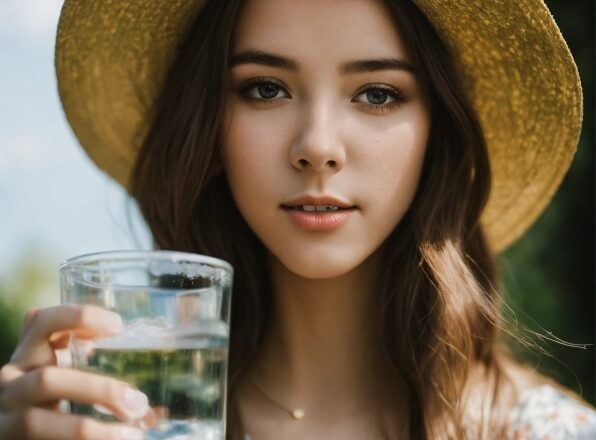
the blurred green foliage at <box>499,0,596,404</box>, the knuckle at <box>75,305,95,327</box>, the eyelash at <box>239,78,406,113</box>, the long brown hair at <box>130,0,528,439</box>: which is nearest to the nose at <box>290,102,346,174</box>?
the eyelash at <box>239,78,406,113</box>

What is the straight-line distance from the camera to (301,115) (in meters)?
1.80

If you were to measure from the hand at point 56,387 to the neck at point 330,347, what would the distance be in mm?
790

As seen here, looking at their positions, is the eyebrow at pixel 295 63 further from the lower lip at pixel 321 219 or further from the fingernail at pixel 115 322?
the fingernail at pixel 115 322

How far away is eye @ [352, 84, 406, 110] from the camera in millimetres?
1836

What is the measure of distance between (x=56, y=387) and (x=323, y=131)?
2.38 ft

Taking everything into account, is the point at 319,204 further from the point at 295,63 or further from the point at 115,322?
the point at 115,322

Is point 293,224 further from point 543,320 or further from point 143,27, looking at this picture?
point 543,320

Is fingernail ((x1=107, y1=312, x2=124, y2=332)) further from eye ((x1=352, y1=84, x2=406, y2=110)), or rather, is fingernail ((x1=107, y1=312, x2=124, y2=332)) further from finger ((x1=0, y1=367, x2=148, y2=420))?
eye ((x1=352, y1=84, x2=406, y2=110))

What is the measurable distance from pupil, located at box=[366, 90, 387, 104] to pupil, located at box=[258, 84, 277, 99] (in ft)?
0.62

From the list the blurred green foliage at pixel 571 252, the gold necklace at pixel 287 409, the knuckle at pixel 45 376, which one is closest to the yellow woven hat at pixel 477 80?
the gold necklace at pixel 287 409

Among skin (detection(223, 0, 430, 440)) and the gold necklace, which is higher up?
skin (detection(223, 0, 430, 440))

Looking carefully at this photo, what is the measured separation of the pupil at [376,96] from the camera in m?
1.85

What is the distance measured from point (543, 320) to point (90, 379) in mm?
2717

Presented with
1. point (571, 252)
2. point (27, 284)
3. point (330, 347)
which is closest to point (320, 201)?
point (330, 347)
